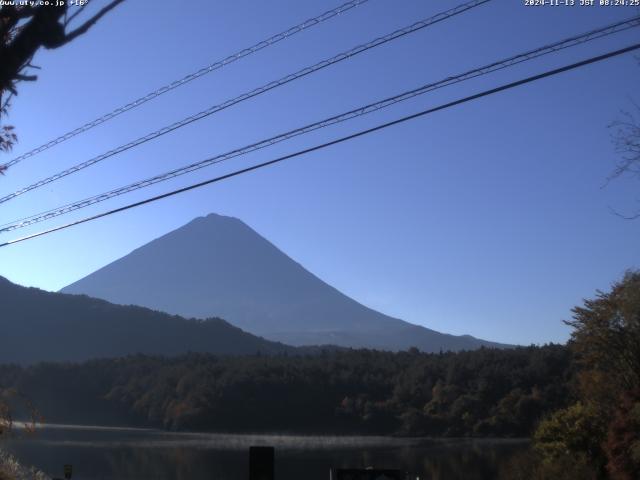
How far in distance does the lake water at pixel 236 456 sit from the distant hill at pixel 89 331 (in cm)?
5094

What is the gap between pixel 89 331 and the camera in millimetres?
118438

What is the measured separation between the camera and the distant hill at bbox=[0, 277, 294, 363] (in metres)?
110

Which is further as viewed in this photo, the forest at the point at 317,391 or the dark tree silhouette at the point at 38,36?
the forest at the point at 317,391

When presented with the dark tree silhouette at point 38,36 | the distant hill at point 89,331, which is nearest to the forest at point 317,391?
the distant hill at point 89,331

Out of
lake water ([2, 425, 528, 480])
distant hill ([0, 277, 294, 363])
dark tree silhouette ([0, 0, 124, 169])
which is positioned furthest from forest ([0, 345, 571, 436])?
dark tree silhouette ([0, 0, 124, 169])

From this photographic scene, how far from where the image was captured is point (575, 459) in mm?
28188

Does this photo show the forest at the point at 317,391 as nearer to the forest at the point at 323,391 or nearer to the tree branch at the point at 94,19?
the forest at the point at 323,391

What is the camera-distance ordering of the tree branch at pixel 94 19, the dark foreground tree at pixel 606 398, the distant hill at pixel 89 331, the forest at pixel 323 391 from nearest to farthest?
the tree branch at pixel 94 19 < the dark foreground tree at pixel 606 398 < the forest at pixel 323 391 < the distant hill at pixel 89 331

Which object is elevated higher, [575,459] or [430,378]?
[430,378]

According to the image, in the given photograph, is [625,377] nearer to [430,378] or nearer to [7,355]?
[430,378]

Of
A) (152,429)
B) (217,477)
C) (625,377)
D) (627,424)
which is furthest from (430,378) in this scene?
(627,424)

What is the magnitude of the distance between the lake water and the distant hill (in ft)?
167

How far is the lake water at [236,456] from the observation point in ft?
129

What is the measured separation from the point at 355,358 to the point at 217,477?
49166mm
